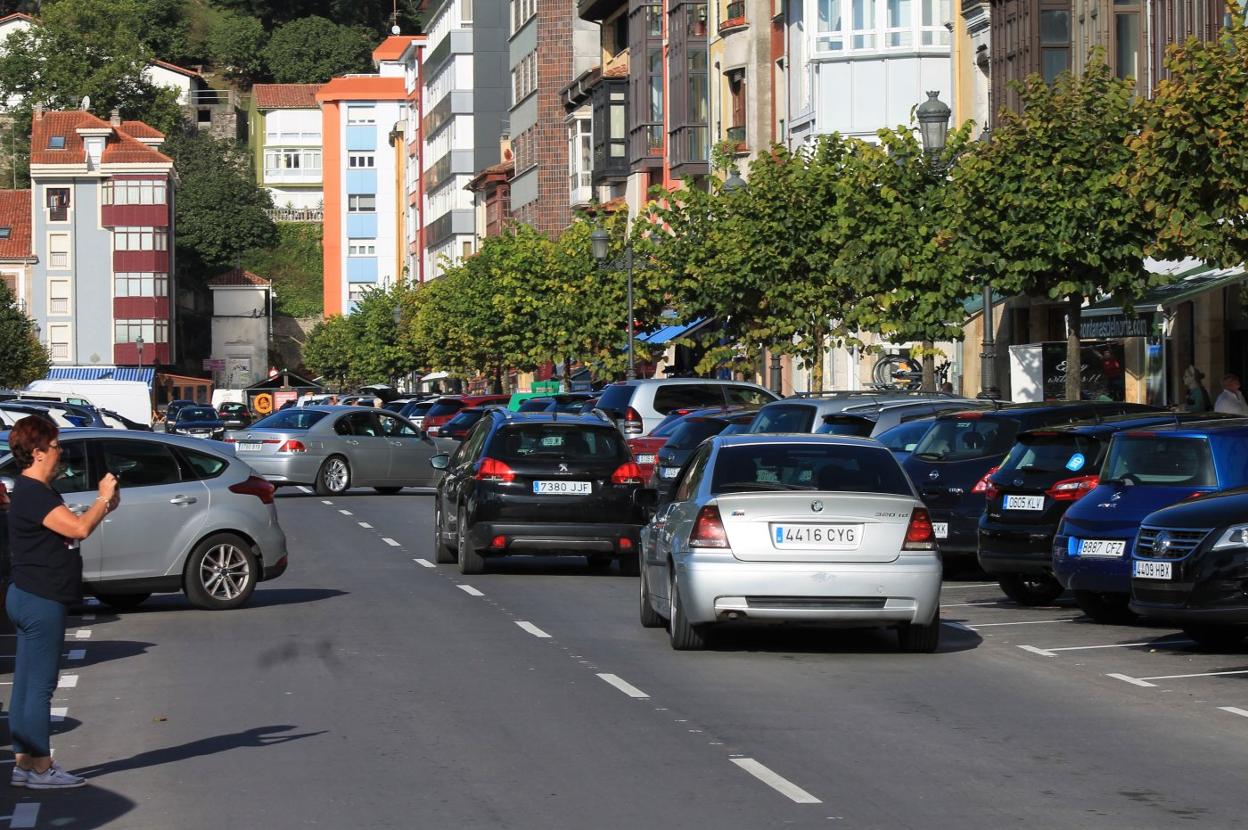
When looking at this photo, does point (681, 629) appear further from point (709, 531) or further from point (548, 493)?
point (548, 493)

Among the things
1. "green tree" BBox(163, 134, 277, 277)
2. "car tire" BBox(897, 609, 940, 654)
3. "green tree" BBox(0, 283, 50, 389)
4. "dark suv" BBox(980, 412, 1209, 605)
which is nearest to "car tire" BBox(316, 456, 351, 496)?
"dark suv" BBox(980, 412, 1209, 605)

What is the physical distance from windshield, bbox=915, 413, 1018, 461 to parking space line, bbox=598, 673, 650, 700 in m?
8.44

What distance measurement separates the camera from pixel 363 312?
417 ft

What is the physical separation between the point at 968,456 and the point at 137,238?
109m

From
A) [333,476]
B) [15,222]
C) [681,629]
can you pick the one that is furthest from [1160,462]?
[15,222]

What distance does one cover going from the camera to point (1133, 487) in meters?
16.9

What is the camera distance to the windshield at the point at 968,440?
2194 cm

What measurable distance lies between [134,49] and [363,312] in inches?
1264

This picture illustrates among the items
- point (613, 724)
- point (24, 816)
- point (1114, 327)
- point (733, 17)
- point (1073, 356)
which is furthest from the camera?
point (733, 17)

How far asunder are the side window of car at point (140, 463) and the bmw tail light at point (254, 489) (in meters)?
0.51

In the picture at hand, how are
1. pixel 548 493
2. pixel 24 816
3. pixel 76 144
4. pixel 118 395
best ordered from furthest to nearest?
pixel 76 144 → pixel 118 395 → pixel 548 493 → pixel 24 816

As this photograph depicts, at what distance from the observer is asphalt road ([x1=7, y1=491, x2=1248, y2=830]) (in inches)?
375

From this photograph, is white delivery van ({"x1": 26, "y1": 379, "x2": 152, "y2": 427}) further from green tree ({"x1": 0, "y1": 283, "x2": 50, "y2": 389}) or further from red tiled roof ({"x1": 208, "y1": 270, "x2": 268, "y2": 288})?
red tiled roof ({"x1": 208, "y1": 270, "x2": 268, "y2": 288})

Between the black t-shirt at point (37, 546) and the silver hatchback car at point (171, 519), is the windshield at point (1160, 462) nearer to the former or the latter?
the silver hatchback car at point (171, 519)
